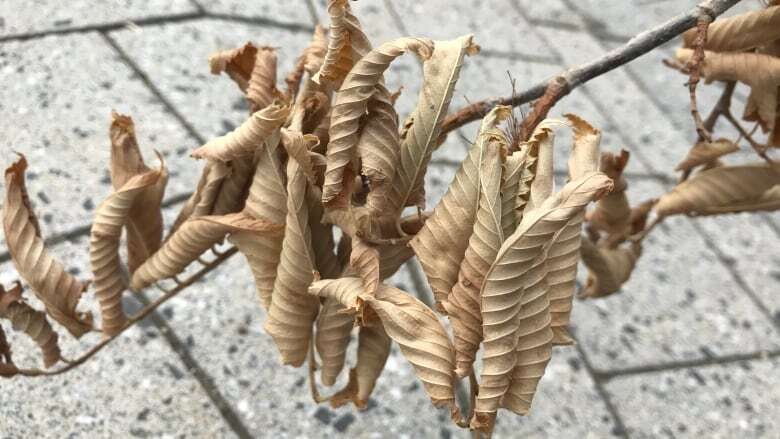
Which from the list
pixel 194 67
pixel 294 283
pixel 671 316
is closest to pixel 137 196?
pixel 294 283

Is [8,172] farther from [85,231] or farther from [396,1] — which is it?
[396,1]

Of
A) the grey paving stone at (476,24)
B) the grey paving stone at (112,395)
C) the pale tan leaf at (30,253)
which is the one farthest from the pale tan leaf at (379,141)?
the grey paving stone at (476,24)

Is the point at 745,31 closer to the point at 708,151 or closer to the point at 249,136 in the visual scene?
the point at 708,151

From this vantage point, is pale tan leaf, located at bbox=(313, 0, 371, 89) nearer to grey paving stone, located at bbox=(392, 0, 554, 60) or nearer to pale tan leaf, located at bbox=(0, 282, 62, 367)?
pale tan leaf, located at bbox=(0, 282, 62, 367)

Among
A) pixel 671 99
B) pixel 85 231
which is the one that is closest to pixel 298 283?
pixel 85 231

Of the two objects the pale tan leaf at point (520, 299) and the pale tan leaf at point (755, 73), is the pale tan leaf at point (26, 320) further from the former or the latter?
the pale tan leaf at point (755, 73)
